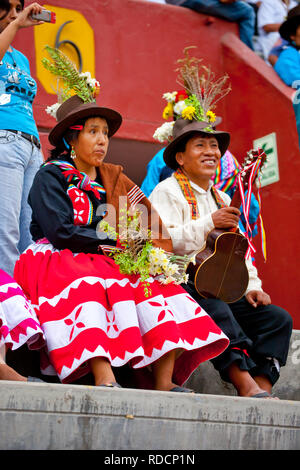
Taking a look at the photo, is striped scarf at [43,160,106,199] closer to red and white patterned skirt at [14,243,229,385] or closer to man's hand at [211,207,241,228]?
red and white patterned skirt at [14,243,229,385]

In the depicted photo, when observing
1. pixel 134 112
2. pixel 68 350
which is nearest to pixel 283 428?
pixel 68 350

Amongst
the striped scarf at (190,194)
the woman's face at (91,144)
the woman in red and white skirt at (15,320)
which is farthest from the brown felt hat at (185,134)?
the woman in red and white skirt at (15,320)

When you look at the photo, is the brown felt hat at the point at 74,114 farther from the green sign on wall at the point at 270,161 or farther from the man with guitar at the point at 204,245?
the green sign on wall at the point at 270,161

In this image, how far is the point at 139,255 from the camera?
420 centimetres

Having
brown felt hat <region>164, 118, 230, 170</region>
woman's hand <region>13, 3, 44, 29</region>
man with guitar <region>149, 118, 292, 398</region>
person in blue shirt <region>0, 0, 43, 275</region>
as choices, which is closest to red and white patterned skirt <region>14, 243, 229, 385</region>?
man with guitar <region>149, 118, 292, 398</region>

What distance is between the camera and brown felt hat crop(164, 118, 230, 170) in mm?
5246

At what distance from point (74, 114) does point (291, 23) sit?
10.6ft

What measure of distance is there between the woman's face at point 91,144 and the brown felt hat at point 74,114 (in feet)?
0.18

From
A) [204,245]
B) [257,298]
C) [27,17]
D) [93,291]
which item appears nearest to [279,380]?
[257,298]

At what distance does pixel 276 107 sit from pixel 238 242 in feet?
10.7

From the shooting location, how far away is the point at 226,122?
8031mm

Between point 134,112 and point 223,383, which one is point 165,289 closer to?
point 223,383

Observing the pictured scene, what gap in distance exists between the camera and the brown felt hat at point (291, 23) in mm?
6957
